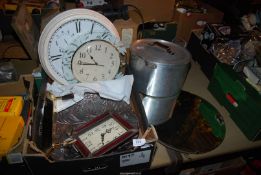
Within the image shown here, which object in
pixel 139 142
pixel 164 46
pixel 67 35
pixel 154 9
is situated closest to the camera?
pixel 139 142

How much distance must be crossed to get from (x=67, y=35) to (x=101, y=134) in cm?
35

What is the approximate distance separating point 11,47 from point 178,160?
97cm

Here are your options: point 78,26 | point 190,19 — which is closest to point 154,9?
point 190,19

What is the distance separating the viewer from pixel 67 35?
75cm

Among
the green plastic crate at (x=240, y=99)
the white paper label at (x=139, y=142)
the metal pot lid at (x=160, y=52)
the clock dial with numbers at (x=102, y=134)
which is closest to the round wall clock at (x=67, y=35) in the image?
the metal pot lid at (x=160, y=52)

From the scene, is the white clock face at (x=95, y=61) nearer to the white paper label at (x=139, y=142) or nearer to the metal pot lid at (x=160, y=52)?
the metal pot lid at (x=160, y=52)

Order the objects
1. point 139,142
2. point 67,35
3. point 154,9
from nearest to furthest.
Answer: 1. point 139,142
2. point 67,35
3. point 154,9

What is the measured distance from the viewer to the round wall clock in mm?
743

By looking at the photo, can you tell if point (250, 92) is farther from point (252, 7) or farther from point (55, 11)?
point (55, 11)

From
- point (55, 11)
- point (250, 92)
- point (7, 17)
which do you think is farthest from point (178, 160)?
point (7, 17)

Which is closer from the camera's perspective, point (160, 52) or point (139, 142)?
point (139, 142)

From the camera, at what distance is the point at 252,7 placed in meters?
1.40

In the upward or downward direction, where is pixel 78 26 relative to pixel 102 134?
upward

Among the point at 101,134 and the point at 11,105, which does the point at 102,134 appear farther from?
the point at 11,105
